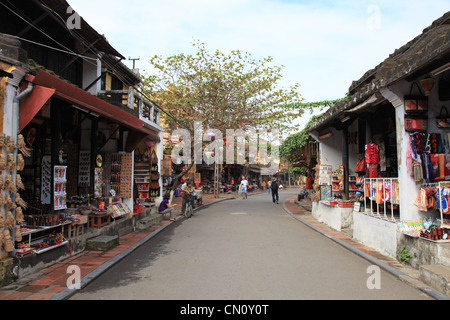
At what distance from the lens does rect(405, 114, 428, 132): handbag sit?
6.10 m

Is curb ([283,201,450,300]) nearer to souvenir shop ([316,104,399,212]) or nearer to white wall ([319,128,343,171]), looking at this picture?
souvenir shop ([316,104,399,212])

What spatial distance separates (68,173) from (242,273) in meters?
6.60

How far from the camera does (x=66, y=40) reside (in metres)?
9.93

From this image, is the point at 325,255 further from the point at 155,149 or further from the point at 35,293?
the point at 155,149

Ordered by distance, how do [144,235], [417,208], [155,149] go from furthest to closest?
1. [155,149]
2. [144,235]
3. [417,208]

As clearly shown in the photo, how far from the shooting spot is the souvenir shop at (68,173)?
597 cm

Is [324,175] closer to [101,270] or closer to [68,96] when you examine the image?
[101,270]

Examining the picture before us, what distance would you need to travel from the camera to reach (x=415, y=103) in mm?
6105

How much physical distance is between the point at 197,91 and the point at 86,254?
49.6 feet

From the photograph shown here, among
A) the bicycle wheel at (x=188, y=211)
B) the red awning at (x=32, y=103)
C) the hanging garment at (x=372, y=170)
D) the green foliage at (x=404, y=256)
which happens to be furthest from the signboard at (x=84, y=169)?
the green foliage at (x=404, y=256)

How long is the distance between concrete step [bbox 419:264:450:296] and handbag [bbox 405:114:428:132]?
2.58 metres

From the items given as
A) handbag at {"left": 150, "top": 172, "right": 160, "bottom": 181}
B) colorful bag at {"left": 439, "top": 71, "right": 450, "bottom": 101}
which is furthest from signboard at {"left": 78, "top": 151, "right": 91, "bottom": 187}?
colorful bag at {"left": 439, "top": 71, "right": 450, "bottom": 101}

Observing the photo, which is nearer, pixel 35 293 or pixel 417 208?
pixel 35 293
